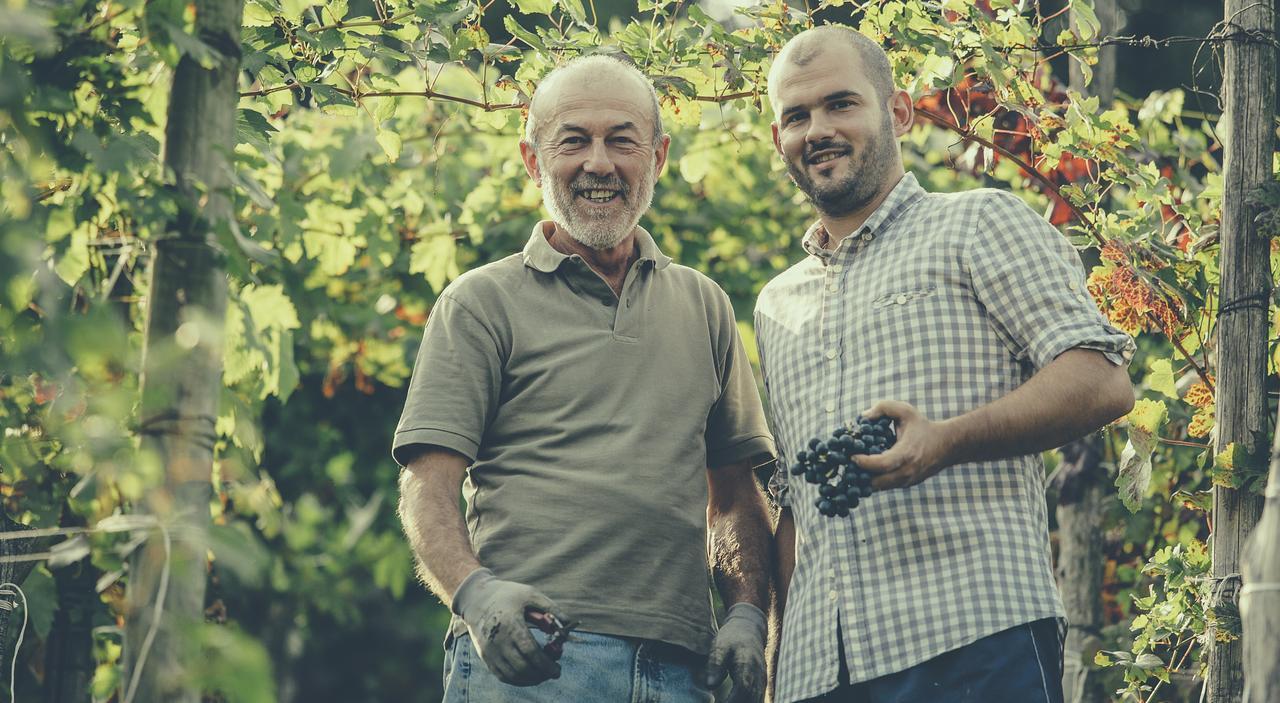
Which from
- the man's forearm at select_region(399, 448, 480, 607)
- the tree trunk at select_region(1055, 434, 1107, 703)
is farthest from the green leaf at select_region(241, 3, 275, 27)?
the tree trunk at select_region(1055, 434, 1107, 703)

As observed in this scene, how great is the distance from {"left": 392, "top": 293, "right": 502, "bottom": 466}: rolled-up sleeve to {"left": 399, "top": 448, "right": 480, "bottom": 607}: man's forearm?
0.12 feet

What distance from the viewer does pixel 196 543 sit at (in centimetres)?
155

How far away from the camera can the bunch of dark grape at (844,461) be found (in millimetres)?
2139

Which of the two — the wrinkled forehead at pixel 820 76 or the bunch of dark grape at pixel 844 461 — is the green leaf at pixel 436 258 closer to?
the wrinkled forehead at pixel 820 76

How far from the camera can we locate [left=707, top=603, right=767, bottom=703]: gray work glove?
99.0 inches

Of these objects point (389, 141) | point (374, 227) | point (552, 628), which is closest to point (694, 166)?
point (374, 227)

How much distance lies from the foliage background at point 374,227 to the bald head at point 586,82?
201 mm

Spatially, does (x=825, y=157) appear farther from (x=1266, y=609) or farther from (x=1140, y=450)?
(x=1266, y=609)

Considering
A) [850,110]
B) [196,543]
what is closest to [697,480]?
[850,110]

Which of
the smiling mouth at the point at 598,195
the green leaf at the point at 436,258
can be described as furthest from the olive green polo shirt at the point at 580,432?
the green leaf at the point at 436,258

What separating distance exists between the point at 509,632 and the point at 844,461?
600 millimetres

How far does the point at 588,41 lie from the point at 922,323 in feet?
3.63

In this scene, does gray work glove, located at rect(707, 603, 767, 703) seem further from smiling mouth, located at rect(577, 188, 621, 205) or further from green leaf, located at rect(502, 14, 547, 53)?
green leaf, located at rect(502, 14, 547, 53)

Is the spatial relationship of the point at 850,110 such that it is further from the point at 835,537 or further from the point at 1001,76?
the point at 835,537
